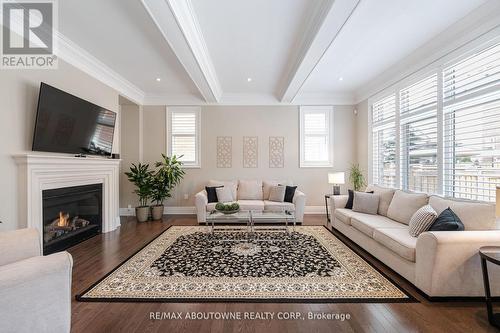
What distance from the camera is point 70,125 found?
3.39 meters

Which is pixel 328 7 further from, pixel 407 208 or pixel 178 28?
pixel 407 208

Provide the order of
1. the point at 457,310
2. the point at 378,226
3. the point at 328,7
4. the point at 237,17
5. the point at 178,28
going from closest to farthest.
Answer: the point at 457,310, the point at 328,7, the point at 178,28, the point at 237,17, the point at 378,226

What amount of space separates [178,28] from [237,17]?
71cm

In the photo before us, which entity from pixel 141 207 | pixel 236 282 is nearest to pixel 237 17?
pixel 236 282

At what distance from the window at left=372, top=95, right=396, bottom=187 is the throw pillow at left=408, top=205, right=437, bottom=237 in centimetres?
197

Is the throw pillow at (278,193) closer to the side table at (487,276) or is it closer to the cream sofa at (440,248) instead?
the cream sofa at (440,248)

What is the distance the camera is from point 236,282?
2475 millimetres

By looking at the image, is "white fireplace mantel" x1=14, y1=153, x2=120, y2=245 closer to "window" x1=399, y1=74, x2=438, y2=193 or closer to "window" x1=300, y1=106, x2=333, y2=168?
"window" x1=300, y1=106, x2=333, y2=168

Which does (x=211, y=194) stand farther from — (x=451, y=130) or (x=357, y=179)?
(x=451, y=130)

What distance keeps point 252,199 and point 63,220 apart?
347cm

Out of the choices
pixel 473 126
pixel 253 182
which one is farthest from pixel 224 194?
pixel 473 126

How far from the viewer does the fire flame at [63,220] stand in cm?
360

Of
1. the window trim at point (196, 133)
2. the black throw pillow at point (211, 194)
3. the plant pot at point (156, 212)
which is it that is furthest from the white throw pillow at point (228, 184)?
the plant pot at point (156, 212)

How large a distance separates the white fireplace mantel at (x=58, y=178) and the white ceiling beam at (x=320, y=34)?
3700mm
